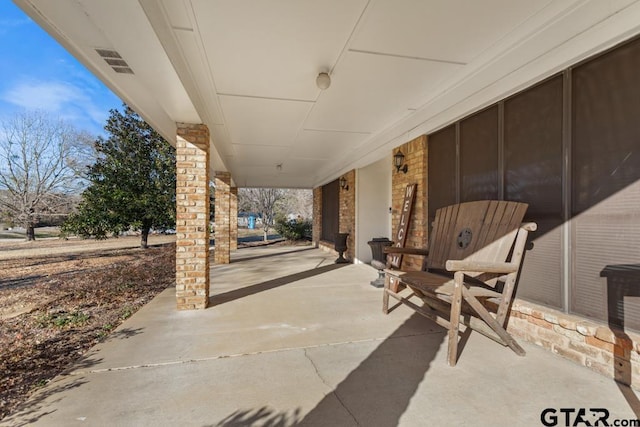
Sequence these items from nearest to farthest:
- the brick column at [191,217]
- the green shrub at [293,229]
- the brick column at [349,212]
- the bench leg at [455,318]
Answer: the bench leg at [455,318] → the brick column at [191,217] → the brick column at [349,212] → the green shrub at [293,229]

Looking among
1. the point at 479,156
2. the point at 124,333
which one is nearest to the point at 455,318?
the point at 479,156

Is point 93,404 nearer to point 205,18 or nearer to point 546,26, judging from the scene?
point 205,18

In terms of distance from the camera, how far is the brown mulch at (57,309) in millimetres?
2271

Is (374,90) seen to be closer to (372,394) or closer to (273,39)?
(273,39)

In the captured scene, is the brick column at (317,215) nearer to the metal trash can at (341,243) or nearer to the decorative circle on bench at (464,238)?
the metal trash can at (341,243)

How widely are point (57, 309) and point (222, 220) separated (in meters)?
4.08

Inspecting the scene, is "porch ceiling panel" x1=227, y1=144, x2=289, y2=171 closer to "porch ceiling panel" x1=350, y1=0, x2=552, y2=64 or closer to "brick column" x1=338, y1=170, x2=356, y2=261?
"brick column" x1=338, y1=170, x2=356, y2=261

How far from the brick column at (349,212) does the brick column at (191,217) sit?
13.3 ft

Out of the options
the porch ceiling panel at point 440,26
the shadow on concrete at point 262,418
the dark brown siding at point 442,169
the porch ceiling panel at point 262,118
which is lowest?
the shadow on concrete at point 262,418

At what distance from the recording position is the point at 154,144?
34.3 feet

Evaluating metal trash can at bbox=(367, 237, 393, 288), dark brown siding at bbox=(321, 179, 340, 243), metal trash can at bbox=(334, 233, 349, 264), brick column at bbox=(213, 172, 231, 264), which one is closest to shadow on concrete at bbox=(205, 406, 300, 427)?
metal trash can at bbox=(367, 237, 393, 288)

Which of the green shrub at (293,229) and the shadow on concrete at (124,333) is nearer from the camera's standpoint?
the shadow on concrete at (124,333)

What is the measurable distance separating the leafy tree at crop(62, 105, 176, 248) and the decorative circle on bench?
31.3ft

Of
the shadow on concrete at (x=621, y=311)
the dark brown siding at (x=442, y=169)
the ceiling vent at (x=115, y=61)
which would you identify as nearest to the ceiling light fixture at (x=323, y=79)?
the ceiling vent at (x=115, y=61)
